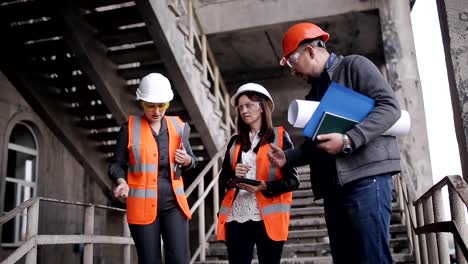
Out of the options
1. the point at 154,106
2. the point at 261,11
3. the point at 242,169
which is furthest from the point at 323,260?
the point at 261,11

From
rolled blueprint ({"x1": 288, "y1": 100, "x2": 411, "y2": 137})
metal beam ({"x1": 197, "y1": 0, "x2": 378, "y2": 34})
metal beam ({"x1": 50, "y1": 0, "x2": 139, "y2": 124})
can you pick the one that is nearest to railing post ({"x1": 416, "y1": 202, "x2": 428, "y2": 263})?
rolled blueprint ({"x1": 288, "y1": 100, "x2": 411, "y2": 137})

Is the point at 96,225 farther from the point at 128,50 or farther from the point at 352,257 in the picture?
the point at 352,257

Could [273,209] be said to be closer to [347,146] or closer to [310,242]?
[347,146]

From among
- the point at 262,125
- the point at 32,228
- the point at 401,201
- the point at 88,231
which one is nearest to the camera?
Answer: the point at 32,228

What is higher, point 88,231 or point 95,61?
point 95,61

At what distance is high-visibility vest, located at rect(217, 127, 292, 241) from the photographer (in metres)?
3.00

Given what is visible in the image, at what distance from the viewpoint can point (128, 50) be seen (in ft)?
23.4

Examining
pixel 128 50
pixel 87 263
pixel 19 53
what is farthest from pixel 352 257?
pixel 19 53

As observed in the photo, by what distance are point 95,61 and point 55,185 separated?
3346mm

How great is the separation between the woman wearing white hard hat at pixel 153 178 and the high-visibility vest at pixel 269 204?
0.87ft

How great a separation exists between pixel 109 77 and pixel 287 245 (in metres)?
3.41

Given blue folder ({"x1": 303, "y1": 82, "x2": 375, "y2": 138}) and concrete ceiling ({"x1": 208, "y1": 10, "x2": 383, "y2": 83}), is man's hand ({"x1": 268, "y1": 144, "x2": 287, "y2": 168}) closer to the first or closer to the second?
blue folder ({"x1": 303, "y1": 82, "x2": 375, "y2": 138})

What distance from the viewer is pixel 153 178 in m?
3.13

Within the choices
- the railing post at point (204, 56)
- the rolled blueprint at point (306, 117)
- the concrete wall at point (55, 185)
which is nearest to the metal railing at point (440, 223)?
the rolled blueprint at point (306, 117)
